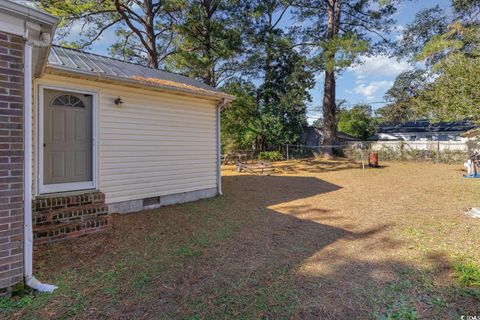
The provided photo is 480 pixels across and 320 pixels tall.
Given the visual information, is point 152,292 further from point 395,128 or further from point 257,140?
point 395,128

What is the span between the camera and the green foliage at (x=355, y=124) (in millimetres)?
27328

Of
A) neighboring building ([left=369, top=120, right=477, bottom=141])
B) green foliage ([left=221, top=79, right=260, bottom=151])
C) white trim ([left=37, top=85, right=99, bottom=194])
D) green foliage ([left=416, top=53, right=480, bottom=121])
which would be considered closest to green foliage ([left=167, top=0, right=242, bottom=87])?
green foliage ([left=221, top=79, right=260, bottom=151])

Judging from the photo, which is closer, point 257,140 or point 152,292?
point 152,292

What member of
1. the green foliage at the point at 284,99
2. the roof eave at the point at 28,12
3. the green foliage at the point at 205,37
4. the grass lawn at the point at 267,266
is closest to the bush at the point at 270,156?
the green foliage at the point at 284,99

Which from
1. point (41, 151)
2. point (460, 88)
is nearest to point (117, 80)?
point (41, 151)

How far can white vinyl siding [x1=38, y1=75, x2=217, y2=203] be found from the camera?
509cm

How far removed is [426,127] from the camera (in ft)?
86.8

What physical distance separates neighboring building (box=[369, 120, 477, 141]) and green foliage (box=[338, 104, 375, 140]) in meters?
1.53

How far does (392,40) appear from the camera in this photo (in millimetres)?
16109

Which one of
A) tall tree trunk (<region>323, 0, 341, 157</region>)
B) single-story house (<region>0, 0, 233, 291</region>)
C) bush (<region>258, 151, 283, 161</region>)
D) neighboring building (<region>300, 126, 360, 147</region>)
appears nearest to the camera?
single-story house (<region>0, 0, 233, 291</region>)

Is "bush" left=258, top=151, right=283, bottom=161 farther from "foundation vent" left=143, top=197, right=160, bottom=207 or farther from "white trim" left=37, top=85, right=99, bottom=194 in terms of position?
"white trim" left=37, top=85, right=99, bottom=194

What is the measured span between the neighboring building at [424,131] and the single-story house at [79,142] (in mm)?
23506

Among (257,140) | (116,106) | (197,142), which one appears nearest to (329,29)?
(257,140)

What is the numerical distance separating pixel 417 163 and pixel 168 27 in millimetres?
16177
